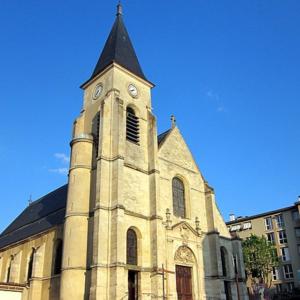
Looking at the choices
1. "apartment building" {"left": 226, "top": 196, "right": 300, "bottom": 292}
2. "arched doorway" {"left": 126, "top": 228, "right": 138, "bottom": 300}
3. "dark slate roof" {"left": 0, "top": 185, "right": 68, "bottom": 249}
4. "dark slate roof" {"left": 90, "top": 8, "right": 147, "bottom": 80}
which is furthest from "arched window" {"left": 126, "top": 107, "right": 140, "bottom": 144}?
"apartment building" {"left": 226, "top": 196, "right": 300, "bottom": 292}

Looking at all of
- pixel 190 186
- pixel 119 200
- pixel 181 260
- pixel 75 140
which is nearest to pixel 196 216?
pixel 190 186

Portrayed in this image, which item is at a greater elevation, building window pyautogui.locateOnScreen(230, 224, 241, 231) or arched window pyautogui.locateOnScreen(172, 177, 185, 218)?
building window pyautogui.locateOnScreen(230, 224, 241, 231)

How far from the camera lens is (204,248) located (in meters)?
24.2

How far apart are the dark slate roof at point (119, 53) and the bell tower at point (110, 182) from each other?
0.10 meters

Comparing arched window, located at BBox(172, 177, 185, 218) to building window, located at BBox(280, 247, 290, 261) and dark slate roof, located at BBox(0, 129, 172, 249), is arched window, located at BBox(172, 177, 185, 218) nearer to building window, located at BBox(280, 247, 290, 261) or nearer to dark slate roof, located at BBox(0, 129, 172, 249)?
dark slate roof, located at BBox(0, 129, 172, 249)

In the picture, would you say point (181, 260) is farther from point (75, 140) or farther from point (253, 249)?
point (253, 249)

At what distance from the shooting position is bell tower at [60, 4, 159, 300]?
61.6 feet

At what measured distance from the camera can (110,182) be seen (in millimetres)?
20781

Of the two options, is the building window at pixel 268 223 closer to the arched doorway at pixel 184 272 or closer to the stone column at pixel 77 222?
the arched doorway at pixel 184 272

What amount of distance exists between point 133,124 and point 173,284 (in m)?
9.92

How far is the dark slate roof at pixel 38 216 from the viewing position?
90.9ft

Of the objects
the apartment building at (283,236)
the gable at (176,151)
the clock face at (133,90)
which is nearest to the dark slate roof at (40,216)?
the gable at (176,151)

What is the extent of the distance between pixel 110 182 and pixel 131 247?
3654 mm

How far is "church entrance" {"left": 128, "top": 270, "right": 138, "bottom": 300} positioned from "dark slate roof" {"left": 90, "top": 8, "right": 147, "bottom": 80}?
1336cm
